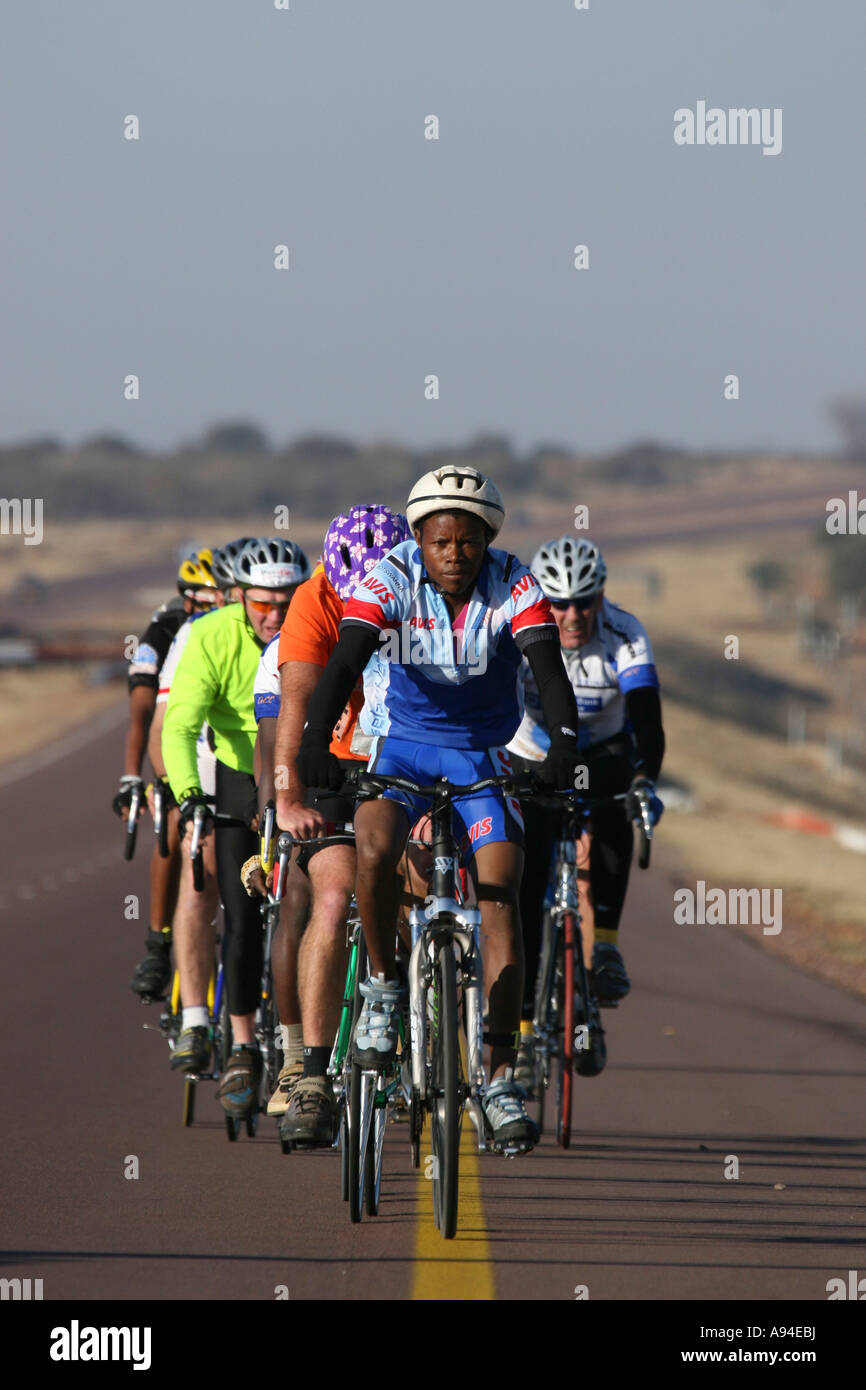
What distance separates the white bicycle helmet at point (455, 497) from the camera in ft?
23.2

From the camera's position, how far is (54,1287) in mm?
6164

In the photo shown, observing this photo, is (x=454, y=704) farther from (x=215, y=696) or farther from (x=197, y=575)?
(x=197, y=575)

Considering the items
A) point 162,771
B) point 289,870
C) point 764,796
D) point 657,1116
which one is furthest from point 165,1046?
point 764,796

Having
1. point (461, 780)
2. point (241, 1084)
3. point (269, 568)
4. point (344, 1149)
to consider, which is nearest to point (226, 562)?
point (269, 568)

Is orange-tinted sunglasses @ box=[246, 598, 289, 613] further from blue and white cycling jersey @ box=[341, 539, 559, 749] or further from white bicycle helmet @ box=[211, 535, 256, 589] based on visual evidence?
blue and white cycling jersey @ box=[341, 539, 559, 749]

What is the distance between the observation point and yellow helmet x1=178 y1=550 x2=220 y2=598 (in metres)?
10.7

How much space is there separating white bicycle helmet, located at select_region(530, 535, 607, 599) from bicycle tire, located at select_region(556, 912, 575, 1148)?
4.65 ft

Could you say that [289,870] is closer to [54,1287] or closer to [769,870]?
[54,1287]

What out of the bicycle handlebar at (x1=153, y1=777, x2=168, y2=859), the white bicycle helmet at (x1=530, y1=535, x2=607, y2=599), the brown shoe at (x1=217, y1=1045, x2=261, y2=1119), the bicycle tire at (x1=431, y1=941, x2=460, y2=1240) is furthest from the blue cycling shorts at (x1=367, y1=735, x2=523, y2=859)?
the bicycle handlebar at (x1=153, y1=777, x2=168, y2=859)

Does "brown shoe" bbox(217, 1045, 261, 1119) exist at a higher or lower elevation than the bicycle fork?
lower

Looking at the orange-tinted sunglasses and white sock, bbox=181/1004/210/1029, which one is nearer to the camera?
the orange-tinted sunglasses

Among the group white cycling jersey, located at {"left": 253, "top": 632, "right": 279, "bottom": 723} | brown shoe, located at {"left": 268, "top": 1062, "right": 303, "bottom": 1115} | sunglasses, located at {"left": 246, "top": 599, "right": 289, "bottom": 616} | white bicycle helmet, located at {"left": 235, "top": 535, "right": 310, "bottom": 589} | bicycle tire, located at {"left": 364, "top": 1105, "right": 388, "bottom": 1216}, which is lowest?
bicycle tire, located at {"left": 364, "top": 1105, "right": 388, "bottom": 1216}

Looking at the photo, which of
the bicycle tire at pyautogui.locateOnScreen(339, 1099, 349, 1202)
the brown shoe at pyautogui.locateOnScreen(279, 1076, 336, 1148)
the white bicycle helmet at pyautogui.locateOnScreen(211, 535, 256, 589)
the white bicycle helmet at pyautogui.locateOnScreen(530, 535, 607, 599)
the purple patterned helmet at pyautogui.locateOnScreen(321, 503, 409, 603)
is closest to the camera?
the bicycle tire at pyautogui.locateOnScreen(339, 1099, 349, 1202)
